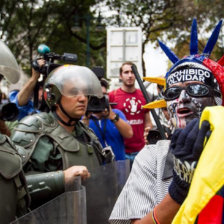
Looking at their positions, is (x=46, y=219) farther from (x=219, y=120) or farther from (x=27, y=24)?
(x=27, y=24)

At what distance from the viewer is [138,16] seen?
Result: 1733cm

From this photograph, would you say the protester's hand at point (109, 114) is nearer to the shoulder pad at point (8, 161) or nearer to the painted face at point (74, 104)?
the painted face at point (74, 104)

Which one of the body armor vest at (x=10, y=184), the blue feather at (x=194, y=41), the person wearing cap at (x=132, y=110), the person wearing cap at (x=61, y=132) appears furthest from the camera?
the person wearing cap at (x=132, y=110)

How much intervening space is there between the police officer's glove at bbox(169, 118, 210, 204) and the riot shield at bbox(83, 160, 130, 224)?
1623 mm

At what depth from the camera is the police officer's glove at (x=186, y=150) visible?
1248mm

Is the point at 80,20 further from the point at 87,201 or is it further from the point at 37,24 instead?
the point at 87,201

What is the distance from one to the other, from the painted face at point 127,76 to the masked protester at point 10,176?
347 cm

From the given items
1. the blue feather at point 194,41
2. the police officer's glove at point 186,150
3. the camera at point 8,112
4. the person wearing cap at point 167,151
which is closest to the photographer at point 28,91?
the camera at point 8,112

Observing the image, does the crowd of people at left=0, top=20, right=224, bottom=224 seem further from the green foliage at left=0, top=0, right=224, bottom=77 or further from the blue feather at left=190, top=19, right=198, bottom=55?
the green foliage at left=0, top=0, right=224, bottom=77

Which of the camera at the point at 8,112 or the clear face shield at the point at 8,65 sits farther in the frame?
the camera at the point at 8,112

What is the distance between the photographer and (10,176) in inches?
91.8

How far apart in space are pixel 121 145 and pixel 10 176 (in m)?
2.76

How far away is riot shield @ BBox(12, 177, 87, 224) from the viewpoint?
6.27 ft

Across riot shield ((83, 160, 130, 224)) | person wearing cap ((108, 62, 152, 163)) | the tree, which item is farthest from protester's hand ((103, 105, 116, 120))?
the tree
